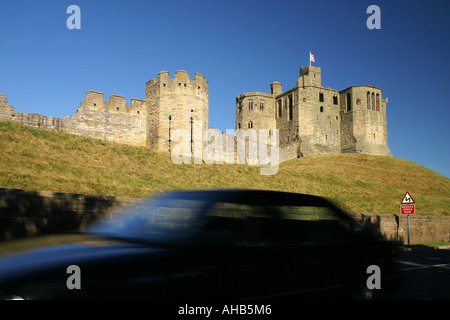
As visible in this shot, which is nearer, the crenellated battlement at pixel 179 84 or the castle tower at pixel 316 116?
the crenellated battlement at pixel 179 84

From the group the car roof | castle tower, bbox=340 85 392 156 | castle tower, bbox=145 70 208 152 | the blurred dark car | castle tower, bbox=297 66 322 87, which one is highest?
castle tower, bbox=297 66 322 87

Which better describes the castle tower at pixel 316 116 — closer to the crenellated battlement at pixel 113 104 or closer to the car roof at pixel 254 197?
the crenellated battlement at pixel 113 104

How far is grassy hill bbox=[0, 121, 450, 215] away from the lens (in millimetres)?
15844

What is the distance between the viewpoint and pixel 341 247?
17.0 feet

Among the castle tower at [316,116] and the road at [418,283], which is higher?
the castle tower at [316,116]

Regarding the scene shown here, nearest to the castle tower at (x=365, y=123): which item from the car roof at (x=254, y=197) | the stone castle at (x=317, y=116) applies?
the stone castle at (x=317, y=116)

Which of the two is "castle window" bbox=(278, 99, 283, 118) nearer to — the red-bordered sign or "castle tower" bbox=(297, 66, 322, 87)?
"castle tower" bbox=(297, 66, 322, 87)

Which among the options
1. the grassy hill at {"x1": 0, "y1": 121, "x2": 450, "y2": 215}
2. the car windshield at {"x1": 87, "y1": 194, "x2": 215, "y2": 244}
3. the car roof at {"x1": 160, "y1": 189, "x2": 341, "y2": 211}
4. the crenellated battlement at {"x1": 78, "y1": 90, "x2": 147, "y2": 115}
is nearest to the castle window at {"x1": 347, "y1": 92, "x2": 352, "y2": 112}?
the grassy hill at {"x1": 0, "y1": 121, "x2": 450, "y2": 215}

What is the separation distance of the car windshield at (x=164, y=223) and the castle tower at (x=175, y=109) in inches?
1099

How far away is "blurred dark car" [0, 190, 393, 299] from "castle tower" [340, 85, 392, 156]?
6984 cm

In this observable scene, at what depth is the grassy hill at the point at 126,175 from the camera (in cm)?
1584

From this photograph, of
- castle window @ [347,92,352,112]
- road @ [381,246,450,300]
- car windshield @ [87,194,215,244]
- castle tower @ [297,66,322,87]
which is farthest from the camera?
castle window @ [347,92,352,112]

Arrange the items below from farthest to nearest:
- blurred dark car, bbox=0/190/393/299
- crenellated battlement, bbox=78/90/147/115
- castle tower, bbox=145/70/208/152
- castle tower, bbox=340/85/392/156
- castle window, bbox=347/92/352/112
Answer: castle window, bbox=347/92/352/112 < castle tower, bbox=340/85/392/156 < castle tower, bbox=145/70/208/152 < crenellated battlement, bbox=78/90/147/115 < blurred dark car, bbox=0/190/393/299

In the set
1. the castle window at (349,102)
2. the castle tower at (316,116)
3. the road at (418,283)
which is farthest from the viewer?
the castle window at (349,102)
